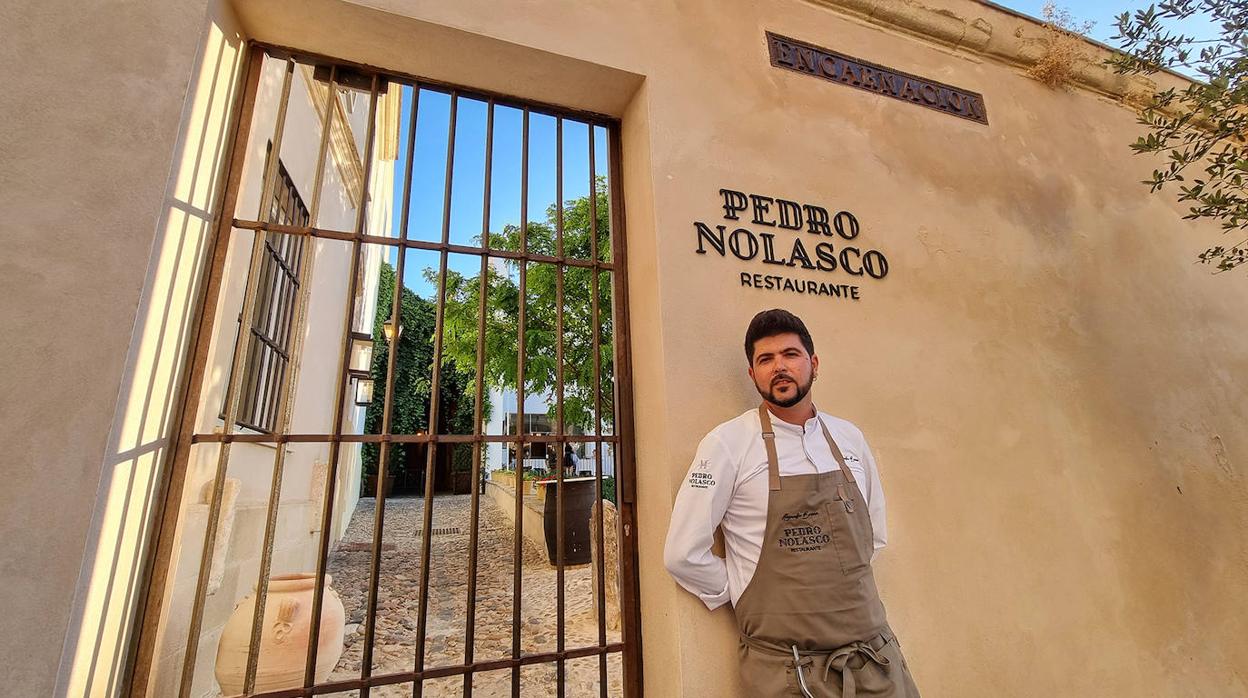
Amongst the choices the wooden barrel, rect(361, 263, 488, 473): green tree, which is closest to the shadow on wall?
the wooden barrel

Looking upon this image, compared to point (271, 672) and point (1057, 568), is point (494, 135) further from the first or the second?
point (1057, 568)

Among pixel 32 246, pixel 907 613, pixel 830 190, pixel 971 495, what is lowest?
pixel 907 613

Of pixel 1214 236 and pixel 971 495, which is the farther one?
pixel 1214 236

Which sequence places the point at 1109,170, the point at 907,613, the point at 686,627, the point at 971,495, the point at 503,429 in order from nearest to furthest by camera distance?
the point at 686,627 → the point at 907,613 → the point at 971,495 → the point at 1109,170 → the point at 503,429

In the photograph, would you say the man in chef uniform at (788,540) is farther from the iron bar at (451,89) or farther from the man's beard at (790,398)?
the iron bar at (451,89)

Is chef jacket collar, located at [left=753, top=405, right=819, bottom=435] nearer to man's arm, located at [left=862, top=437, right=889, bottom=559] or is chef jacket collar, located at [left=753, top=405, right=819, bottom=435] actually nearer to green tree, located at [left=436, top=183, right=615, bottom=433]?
man's arm, located at [left=862, top=437, right=889, bottom=559]

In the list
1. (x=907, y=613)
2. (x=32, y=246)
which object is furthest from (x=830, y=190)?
(x=32, y=246)

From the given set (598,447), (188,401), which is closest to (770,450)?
(598,447)

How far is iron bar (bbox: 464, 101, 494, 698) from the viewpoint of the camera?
2.00 metres

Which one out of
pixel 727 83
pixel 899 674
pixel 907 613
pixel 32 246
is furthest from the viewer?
pixel 727 83

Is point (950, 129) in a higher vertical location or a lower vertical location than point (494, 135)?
higher

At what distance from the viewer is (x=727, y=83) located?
104 inches

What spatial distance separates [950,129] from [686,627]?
307 cm

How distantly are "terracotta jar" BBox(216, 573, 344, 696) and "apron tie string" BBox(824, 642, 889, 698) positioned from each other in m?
1.92
